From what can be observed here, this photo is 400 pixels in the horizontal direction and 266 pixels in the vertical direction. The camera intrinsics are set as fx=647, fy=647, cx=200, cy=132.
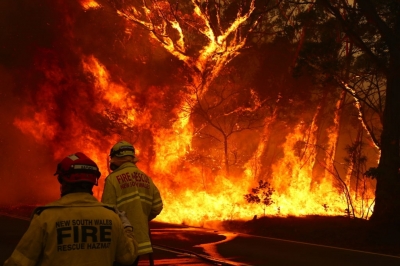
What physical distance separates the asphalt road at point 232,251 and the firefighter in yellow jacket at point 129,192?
460 centimetres

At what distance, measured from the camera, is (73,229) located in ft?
12.6

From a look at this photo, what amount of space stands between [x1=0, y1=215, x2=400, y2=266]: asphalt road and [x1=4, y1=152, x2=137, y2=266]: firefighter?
7.19m

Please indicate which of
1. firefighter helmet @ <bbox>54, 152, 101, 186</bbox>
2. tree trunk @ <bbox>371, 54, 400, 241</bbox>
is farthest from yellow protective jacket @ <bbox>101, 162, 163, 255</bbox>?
tree trunk @ <bbox>371, 54, 400, 241</bbox>

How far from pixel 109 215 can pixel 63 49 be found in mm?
21821

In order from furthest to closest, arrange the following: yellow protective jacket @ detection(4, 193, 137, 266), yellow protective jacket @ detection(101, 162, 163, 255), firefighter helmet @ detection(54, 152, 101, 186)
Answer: yellow protective jacket @ detection(101, 162, 163, 255), firefighter helmet @ detection(54, 152, 101, 186), yellow protective jacket @ detection(4, 193, 137, 266)

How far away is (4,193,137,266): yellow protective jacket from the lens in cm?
377

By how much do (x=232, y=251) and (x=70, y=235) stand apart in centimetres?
919

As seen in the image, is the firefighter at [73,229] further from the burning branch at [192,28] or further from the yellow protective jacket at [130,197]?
the burning branch at [192,28]

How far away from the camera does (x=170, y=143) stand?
A: 23.2 meters

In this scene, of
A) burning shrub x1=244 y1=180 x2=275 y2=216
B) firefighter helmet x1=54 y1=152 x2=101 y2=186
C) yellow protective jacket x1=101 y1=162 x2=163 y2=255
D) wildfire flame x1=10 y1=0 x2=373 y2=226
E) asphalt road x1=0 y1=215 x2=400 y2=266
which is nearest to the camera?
firefighter helmet x1=54 y1=152 x2=101 y2=186

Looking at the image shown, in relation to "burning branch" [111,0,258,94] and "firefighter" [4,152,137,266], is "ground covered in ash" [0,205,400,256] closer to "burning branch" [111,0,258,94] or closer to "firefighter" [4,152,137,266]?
"burning branch" [111,0,258,94]

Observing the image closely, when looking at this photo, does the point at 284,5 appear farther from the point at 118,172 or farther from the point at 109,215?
the point at 109,215

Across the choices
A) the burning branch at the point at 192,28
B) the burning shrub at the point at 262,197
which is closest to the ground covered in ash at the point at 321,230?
the burning shrub at the point at 262,197

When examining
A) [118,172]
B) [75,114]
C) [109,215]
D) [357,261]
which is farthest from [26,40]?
[109,215]
